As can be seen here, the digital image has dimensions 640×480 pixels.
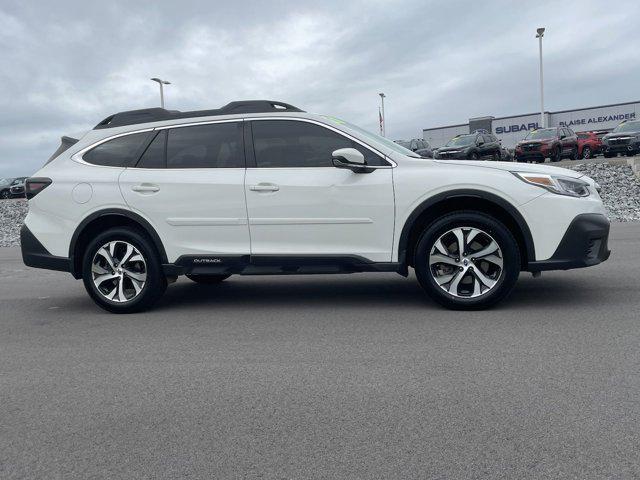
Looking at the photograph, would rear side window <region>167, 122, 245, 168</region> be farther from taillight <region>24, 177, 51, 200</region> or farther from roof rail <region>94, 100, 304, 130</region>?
taillight <region>24, 177, 51, 200</region>

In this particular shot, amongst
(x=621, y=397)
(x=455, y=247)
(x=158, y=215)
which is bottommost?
(x=621, y=397)

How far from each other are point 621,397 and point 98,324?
429 cm

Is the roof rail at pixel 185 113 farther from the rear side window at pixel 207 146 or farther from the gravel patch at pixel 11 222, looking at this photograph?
the gravel patch at pixel 11 222

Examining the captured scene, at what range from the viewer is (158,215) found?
19.5 ft

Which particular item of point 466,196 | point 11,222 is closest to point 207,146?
point 466,196

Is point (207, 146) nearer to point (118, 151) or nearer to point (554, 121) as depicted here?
point (118, 151)

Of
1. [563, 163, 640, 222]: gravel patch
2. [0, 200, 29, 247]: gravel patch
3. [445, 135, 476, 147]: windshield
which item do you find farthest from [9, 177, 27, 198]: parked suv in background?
[563, 163, 640, 222]: gravel patch

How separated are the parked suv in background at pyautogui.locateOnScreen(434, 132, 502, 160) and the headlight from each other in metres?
19.6

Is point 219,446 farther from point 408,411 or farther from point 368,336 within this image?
point 368,336

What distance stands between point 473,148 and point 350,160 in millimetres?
20648

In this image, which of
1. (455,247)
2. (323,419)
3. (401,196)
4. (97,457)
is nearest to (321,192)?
(401,196)

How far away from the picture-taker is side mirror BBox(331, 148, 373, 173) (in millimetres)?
5457

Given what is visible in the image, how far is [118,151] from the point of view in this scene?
6.27 metres

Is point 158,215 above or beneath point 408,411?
above
